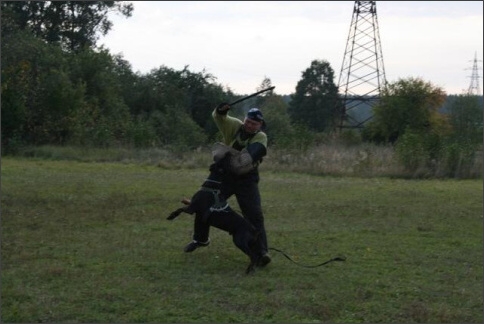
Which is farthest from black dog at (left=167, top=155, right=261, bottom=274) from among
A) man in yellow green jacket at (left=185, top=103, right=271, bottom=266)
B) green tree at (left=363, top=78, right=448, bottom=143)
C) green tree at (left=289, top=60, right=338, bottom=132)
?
green tree at (left=289, top=60, right=338, bottom=132)

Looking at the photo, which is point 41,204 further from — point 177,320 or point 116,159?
point 116,159

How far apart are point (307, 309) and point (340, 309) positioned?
1.05ft

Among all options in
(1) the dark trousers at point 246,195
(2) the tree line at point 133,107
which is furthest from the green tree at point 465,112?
(1) the dark trousers at point 246,195

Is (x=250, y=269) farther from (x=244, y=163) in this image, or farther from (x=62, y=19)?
(x=62, y=19)

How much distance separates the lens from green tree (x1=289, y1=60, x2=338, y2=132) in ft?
162

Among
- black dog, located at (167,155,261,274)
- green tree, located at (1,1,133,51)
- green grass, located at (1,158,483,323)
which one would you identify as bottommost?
green grass, located at (1,158,483,323)

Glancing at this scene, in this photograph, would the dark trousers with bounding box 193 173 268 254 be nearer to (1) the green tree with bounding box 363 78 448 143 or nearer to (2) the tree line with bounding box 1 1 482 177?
(2) the tree line with bounding box 1 1 482 177

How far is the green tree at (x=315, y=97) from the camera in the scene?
49.3 metres

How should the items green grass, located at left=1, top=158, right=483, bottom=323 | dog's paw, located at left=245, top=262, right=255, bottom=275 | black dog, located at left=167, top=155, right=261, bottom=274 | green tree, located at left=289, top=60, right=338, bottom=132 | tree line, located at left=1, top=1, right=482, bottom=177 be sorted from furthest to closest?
green tree, located at left=289, top=60, right=338, bottom=132
tree line, located at left=1, top=1, right=482, bottom=177
black dog, located at left=167, top=155, right=261, bottom=274
dog's paw, located at left=245, top=262, right=255, bottom=275
green grass, located at left=1, top=158, right=483, bottom=323

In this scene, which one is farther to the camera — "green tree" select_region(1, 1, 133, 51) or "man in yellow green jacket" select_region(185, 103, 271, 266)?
"green tree" select_region(1, 1, 133, 51)

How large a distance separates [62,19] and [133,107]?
72.5 ft

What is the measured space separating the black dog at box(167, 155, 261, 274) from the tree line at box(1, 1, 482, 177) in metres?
12.1

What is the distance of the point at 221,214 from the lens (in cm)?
864

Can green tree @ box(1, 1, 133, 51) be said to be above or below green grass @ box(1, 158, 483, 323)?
above
